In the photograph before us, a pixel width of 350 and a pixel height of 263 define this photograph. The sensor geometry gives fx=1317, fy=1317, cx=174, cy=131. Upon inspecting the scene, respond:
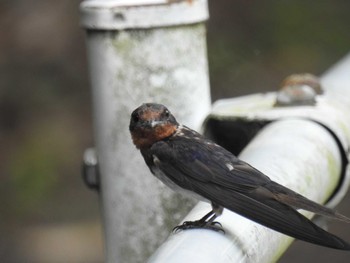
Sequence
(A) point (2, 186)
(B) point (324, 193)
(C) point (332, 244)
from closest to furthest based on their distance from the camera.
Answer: (C) point (332, 244) < (B) point (324, 193) < (A) point (2, 186)

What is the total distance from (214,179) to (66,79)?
527cm

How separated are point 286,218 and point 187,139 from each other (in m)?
0.60

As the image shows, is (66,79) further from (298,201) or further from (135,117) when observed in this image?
(298,201)

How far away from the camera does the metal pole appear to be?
1.83 m

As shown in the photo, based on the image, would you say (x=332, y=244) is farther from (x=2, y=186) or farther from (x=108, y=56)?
(x=2, y=186)

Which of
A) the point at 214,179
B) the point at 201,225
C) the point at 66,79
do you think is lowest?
the point at 66,79

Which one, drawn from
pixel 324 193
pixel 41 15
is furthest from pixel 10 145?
pixel 324 193

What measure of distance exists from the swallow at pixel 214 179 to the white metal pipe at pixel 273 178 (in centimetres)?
2

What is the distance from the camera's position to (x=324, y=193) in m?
2.36

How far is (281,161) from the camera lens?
2201 mm

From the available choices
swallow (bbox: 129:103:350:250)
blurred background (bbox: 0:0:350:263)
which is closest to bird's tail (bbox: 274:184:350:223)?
swallow (bbox: 129:103:350:250)

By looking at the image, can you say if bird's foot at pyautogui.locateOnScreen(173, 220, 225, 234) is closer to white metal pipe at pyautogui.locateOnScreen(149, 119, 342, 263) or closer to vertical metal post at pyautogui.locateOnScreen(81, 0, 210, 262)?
white metal pipe at pyautogui.locateOnScreen(149, 119, 342, 263)

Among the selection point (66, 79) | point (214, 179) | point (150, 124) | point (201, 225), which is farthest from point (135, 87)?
point (66, 79)

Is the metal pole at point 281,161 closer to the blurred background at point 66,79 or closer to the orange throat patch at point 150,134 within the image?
the orange throat patch at point 150,134
